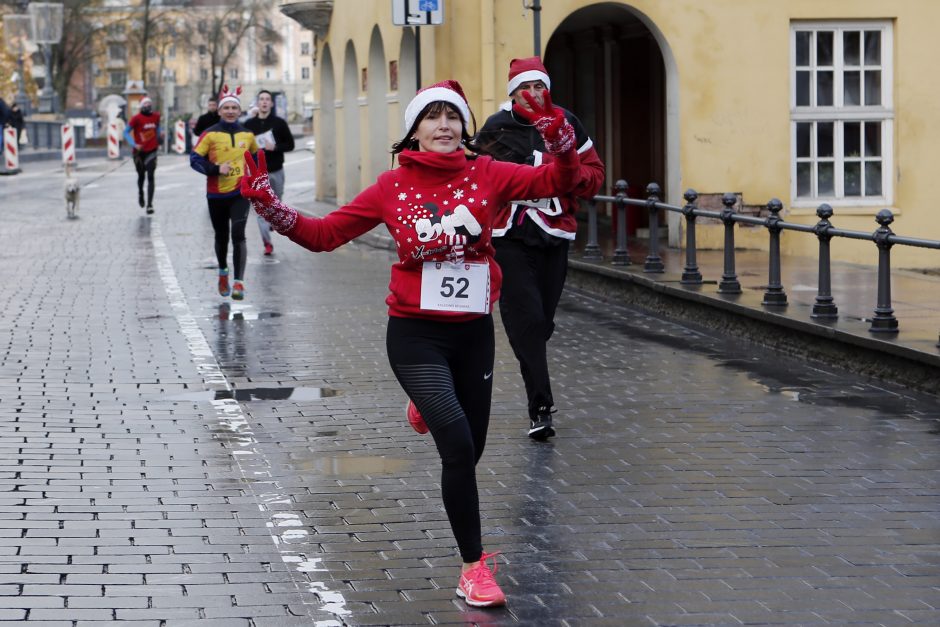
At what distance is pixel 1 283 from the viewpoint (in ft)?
53.5

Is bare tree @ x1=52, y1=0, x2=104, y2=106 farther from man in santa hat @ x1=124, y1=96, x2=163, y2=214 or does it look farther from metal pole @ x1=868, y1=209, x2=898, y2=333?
metal pole @ x1=868, y1=209, x2=898, y2=333

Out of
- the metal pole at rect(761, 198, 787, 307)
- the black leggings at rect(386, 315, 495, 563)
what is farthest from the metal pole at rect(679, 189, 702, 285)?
the black leggings at rect(386, 315, 495, 563)

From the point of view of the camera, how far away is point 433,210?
576cm

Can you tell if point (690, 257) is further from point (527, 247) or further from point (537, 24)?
point (527, 247)

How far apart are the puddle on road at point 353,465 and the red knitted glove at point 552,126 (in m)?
2.57

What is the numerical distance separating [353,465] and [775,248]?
Answer: 5576 mm

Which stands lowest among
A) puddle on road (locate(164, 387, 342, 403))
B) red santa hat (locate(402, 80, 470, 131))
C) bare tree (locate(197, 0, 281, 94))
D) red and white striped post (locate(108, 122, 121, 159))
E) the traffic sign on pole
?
puddle on road (locate(164, 387, 342, 403))

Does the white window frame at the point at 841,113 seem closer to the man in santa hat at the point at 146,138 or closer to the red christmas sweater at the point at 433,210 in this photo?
the man in santa hat at the point at 146,138

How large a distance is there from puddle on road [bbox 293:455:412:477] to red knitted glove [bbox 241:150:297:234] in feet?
6.99

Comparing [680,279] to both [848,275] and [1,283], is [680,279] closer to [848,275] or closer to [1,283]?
[848,275]

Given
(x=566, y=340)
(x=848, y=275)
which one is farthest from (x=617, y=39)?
(x=566, y=340)

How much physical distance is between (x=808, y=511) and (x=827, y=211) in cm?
512

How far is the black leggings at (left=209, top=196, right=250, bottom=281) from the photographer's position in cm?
1497

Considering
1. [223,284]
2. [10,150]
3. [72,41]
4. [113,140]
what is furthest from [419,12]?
[72,41]
